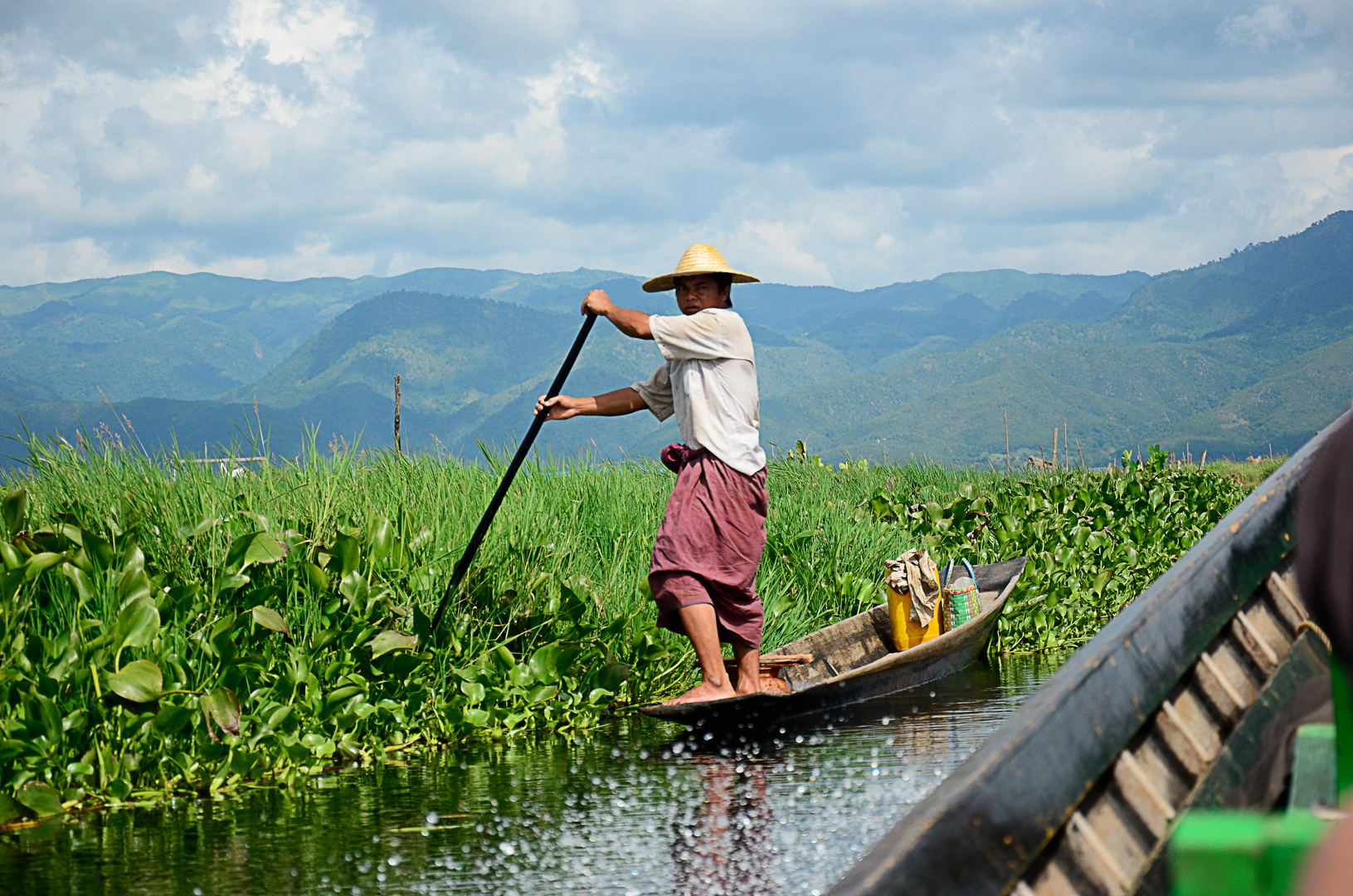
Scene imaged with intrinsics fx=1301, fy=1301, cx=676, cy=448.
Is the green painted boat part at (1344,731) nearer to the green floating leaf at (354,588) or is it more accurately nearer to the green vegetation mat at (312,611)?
the green vegetation mat at (312,611)

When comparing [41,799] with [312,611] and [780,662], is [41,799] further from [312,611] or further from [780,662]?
[780,662]

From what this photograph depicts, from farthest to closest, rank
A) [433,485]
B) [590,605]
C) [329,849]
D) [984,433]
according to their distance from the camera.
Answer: [984,433], [433,485], [590,605], [329,849]

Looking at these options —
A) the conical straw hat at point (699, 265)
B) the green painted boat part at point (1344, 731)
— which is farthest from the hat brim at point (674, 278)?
the green painted boat part at point (1344, 731)

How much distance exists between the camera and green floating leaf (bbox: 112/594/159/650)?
501 cm

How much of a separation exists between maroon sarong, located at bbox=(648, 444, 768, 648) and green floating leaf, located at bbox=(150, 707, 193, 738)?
2110 millimetres

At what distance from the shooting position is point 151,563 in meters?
5.78

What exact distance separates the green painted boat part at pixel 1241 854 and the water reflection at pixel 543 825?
2.62m

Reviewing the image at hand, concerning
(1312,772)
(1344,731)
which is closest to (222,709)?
(1312,772)

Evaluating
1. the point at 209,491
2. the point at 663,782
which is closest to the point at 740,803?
the point at 663,782

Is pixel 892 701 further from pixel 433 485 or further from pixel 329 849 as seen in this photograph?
pixel 329 849

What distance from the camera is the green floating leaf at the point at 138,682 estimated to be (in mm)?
4816

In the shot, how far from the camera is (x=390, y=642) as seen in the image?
19.8 feet

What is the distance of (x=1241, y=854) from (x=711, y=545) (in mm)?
4851

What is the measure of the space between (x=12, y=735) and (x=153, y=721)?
0.48 meters
